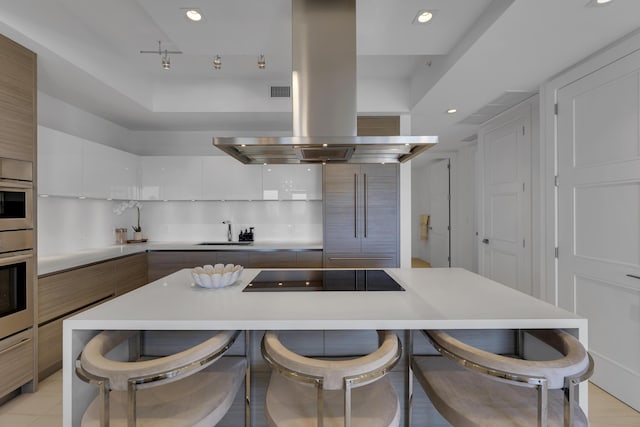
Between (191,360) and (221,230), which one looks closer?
(191,360)

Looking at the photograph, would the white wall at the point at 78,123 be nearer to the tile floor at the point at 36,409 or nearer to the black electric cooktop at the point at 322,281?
the tile floor at the point at 36,409

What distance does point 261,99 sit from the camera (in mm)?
3609

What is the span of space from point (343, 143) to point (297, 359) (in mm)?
1226

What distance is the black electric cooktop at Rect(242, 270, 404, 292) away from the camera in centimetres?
183

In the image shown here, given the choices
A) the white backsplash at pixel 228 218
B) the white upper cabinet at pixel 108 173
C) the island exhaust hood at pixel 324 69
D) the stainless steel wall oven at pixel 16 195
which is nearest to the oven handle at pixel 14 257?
the stainless steel wall oven at pixel 16 195

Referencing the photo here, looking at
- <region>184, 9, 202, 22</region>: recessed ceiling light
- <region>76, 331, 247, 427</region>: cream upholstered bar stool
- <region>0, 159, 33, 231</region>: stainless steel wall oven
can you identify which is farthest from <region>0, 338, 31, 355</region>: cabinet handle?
<region>184, 9, 202, 22</region>: recessed ceiling light

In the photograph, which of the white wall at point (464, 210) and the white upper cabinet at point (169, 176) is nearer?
the white upper cabinet at point (169, 176)

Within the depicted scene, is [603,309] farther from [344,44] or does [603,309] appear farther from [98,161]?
[98,161]

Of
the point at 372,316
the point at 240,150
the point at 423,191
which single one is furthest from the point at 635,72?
the point at 423,191

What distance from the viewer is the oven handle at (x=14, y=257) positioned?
206cm

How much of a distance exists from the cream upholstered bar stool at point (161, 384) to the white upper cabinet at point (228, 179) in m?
2.75

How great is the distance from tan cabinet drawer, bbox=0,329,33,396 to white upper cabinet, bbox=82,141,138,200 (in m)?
1.42

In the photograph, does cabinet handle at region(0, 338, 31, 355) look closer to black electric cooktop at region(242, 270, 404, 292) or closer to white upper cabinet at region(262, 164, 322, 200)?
black electric cooktop at region(242, 270, 404, 292)

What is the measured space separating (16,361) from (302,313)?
7.11 ft
